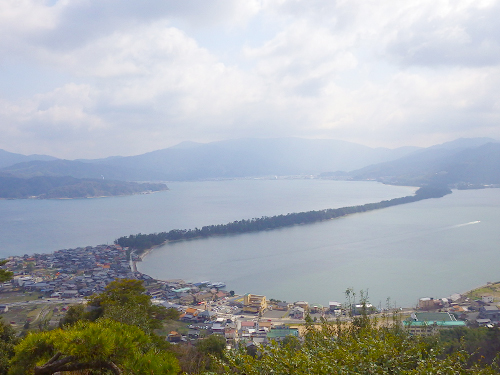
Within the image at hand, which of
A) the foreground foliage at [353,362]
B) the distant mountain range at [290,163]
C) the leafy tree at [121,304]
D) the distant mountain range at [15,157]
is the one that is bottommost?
the leafy tree at [121,304]

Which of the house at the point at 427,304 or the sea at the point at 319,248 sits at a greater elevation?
the sea at the point at 319,248

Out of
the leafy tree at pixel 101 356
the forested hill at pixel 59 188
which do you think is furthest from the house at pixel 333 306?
the forested hill at pixel 59 188

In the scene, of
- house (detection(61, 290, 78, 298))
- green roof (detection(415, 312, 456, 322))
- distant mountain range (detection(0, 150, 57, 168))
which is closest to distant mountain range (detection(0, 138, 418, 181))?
distant mountain range (detection(0, 150, 57, 168))

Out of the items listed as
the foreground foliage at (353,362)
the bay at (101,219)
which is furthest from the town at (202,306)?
the bay at (101,219)

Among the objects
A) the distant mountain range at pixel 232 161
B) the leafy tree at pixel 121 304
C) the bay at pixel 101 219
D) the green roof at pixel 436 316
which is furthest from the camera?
the distant mountain range at pixel 232 161

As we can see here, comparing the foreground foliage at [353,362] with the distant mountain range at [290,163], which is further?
the distant mountain range at [290,163]

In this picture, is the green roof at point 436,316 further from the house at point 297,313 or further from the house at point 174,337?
the house at point 174,337

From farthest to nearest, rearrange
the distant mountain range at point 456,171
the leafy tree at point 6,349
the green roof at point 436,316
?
the distant mountain range at point 456,171 → the green roof at point 436,316 → the leafy tree at point 6,349

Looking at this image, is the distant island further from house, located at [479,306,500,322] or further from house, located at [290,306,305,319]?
house, located at [479,306,500,322]
